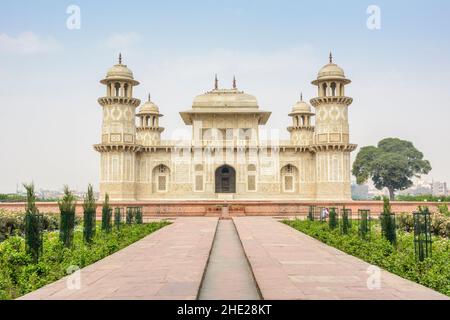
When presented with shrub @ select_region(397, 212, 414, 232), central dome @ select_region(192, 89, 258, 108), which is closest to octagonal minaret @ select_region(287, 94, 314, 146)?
central dome @ select_region(192, 89, 258, 108)

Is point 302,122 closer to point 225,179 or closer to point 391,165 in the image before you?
point 225,179

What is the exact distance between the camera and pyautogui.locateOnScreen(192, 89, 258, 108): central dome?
120 feet

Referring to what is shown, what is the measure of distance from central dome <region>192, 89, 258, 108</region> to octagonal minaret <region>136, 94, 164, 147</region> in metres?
6.10

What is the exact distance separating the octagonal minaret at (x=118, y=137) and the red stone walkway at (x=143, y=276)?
22254 millimetres

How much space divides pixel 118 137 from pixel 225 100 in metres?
9.00

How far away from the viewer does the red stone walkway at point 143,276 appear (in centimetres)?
538

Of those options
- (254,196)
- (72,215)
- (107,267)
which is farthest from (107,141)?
(107,267)

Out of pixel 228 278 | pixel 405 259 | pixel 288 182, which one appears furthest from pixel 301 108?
pixel 228 278

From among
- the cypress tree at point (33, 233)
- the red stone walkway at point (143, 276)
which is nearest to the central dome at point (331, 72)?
the red stone walkway at point (143, 276)

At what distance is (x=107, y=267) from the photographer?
7.56 metres

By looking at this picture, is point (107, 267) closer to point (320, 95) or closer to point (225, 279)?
point (225, 279)

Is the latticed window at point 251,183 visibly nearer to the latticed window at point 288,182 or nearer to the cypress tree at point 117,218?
the latticed window at point 288,182

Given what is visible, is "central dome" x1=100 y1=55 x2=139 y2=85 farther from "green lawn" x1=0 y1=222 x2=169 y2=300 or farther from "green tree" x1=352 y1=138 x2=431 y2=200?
"green tree" x1=352 y1=138 x2=431 y2=200

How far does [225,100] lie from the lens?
3681cm
